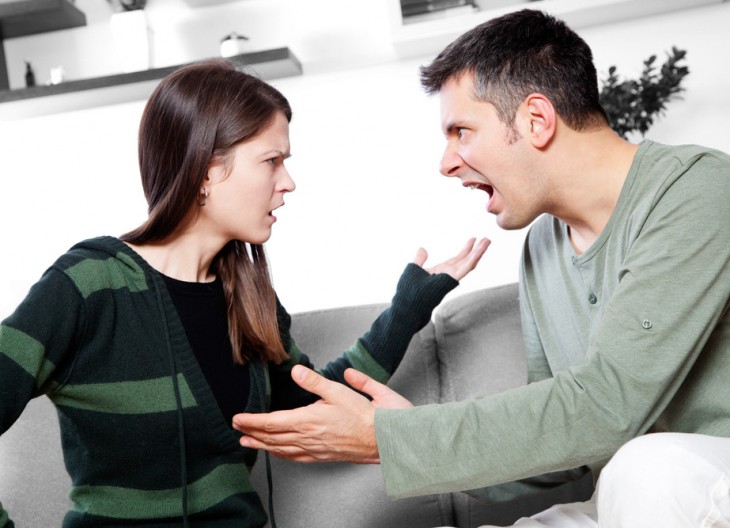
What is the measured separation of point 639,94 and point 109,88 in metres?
1.36

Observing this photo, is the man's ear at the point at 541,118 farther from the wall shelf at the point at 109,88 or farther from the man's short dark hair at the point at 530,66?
the wall shelf at the point at 109,88

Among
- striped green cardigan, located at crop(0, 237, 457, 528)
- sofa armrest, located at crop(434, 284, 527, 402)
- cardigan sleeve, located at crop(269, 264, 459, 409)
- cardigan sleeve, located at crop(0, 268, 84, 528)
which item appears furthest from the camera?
sofa armrest, located at crop(434, 284, 527, 402)

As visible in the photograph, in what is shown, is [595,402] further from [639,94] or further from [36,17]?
[36,17]

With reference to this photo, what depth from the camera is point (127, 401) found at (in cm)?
139

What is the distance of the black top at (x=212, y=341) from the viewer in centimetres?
153

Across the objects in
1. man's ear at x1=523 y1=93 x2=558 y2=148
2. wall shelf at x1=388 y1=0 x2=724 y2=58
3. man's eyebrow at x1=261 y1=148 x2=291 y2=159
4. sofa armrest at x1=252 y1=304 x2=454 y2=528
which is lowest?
sofa armrest at x1=252 y1=304 x2=454 y2=528

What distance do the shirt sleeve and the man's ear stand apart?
13.4 inches

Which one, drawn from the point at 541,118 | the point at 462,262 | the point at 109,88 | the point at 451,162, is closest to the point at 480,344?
the point at 462,262

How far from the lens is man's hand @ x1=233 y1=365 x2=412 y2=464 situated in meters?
1.20

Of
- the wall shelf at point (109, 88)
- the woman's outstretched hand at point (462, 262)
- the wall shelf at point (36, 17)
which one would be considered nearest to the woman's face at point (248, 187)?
the woman's outstretched hand at point (462, 262)

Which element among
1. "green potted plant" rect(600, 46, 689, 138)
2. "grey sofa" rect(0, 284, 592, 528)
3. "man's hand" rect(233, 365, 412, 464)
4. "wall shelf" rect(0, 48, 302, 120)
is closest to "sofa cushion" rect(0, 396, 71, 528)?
"grey sofa" rect(0, 284, 592, 528)

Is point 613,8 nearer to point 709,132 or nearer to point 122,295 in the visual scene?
point 709,132

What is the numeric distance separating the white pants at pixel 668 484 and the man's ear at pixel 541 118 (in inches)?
22.8

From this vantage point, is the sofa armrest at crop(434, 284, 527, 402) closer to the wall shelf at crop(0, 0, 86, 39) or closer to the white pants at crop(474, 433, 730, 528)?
the white pants at crop(474, 433, 730, 528)
